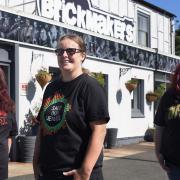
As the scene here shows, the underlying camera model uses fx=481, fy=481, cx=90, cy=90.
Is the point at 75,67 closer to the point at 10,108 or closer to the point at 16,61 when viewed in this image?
the point at 10,108

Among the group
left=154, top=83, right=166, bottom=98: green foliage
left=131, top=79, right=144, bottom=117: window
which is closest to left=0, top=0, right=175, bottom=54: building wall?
left=131, top=79, right=144, bottom=117: window

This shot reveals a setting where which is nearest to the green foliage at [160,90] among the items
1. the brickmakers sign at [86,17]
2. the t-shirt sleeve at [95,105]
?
the brickmakers sign at [86,17]

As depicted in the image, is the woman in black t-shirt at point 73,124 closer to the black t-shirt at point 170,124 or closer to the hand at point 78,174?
the hand at point 78,174

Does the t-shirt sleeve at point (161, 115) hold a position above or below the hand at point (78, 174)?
above

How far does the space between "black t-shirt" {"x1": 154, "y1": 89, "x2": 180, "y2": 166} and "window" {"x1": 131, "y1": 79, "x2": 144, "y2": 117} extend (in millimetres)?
14439

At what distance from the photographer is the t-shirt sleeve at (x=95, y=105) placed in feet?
11.1

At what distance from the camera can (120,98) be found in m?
17.2

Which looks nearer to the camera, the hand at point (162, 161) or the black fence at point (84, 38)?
the hand at point (162, 161)

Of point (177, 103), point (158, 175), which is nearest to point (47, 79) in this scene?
point (158, 175)

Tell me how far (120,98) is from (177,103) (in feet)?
42.9

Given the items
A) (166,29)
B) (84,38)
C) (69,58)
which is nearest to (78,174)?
(69,58)

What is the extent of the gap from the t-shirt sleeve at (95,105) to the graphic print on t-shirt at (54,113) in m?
0.16

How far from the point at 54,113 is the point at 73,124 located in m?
0.19

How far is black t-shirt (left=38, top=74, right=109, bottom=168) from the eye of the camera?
339cm
